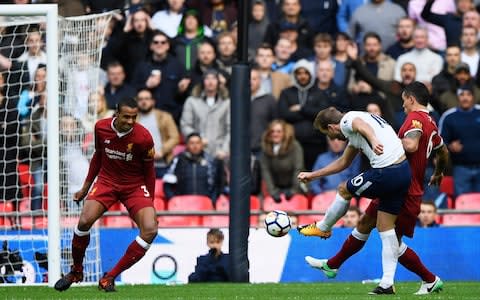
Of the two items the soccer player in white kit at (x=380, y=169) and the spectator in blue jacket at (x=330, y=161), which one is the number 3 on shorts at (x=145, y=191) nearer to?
the soccer player in white kit at (x=380, y=169)

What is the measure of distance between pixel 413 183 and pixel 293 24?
282 inches

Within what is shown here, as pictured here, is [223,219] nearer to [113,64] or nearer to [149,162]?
[113,64]

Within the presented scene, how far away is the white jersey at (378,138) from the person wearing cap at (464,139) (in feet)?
20.4

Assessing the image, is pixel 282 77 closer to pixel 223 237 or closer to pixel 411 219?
pixel 223 237

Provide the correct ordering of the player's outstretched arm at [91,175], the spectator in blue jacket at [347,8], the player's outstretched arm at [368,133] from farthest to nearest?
1. the spectator in blue jacket at [347,8]
2. the player's outstretched arm at [91,175]
3. the player's outstretched arm at [368,133]

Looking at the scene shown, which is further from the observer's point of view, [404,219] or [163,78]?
[163,78]

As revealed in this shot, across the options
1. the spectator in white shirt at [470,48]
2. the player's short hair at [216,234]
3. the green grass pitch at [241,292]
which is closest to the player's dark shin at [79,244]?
the green grass pitch at [241,292]

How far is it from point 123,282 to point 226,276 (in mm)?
1420

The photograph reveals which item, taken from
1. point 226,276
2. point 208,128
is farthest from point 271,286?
point 208,128

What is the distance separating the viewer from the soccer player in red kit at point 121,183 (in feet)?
41.8

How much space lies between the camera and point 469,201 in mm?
17297

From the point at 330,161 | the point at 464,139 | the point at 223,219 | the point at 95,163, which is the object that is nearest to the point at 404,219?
the point at 95,163

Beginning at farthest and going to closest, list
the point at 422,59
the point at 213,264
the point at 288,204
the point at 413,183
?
the point at 422,59, the point at 288,204, the point at 213,264, the point at 413,183

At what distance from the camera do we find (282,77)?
18.6m
